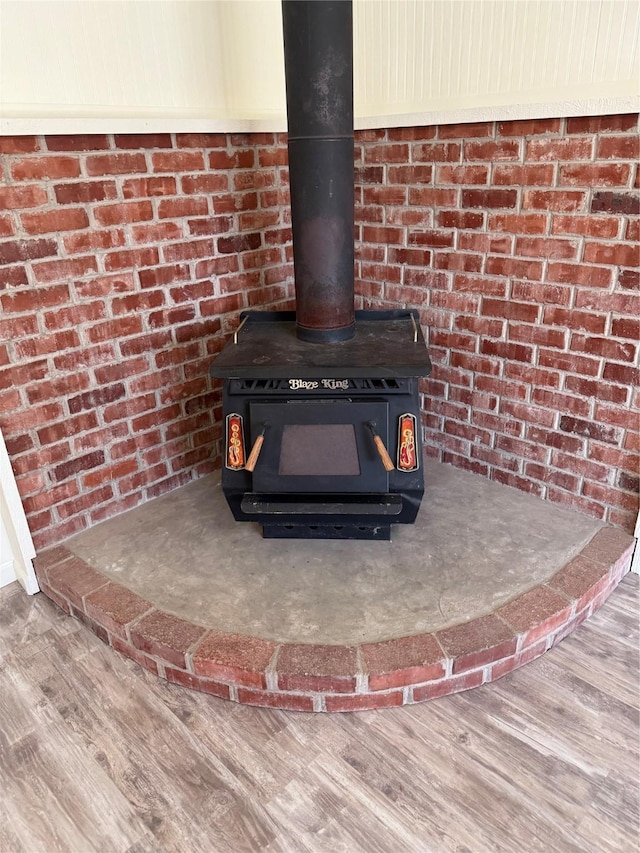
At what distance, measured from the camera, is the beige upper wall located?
1.67 m

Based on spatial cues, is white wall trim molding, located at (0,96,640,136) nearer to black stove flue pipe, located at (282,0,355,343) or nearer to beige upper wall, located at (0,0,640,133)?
beige upper wall, located at (0,0,640,133)

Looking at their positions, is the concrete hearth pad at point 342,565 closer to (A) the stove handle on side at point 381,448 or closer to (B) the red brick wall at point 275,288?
(B) the red brick wall at point 275,288

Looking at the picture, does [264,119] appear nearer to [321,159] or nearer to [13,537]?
[321,159]

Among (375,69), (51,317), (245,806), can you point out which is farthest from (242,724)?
(375,69)

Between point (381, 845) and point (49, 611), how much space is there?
1235 mm

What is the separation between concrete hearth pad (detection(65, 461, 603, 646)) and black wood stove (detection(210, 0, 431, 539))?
0.13 m

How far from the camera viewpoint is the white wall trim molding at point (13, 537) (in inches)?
73.7

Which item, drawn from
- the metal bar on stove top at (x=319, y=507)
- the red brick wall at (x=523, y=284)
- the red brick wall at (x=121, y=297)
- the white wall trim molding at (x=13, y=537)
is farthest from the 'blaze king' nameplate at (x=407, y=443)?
the white wall trim molding at (x=13, y=537)

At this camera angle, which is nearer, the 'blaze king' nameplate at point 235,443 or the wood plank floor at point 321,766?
the wood plank floor at point 321,766

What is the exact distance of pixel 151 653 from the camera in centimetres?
167

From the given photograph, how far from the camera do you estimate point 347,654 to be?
157cm

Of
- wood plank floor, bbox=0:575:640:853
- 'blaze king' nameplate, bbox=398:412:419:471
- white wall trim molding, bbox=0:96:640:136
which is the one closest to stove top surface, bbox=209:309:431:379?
'blaze king' nameplate, bbox=398:412:419:471

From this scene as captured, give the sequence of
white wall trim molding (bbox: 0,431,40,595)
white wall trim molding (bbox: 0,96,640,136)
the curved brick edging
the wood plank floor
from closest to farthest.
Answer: the wood plank floor
the curved brick edging
white wall trim molding (bbox: 0,96,640,136)
white wall trim molding (bbox: 0,431,40,595)

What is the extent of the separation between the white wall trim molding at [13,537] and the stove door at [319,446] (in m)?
0.77
